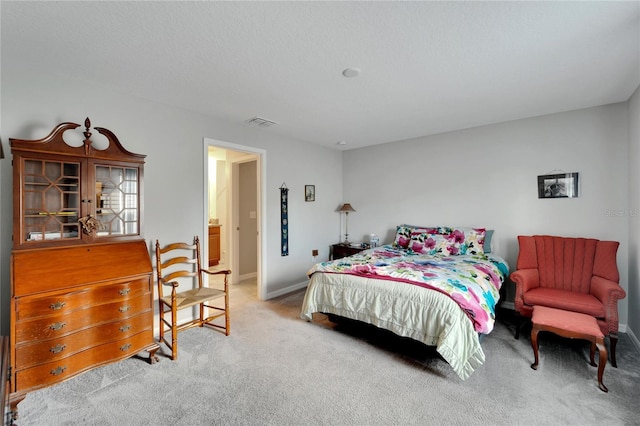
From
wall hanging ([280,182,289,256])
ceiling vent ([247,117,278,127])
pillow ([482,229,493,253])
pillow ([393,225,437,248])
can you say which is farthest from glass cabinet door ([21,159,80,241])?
pillow ([482,229,493,253])

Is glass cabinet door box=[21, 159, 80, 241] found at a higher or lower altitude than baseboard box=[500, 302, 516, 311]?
higher

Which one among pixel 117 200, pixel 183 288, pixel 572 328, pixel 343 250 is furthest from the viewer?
pixel 343 250

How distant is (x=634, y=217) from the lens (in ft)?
9.32

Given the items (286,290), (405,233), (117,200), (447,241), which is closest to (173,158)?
(117,200)

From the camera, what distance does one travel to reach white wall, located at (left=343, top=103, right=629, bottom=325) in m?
3.13

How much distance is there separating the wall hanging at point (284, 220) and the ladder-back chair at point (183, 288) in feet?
4.43

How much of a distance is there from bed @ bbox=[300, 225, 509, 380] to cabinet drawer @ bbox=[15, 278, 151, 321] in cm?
163

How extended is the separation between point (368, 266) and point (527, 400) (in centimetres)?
154

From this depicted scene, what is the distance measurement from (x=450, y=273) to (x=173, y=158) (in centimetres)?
307

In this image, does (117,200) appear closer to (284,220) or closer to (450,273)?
(284,220)

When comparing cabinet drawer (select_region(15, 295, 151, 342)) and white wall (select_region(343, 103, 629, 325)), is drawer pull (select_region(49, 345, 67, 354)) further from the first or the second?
white wall (select_region(343, 103, 629, 325))

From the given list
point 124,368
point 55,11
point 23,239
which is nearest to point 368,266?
point 124,368

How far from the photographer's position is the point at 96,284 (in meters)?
2.15

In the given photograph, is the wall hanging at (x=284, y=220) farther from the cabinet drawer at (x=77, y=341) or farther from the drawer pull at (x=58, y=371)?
the drawer pull at (x=58, y=371)
